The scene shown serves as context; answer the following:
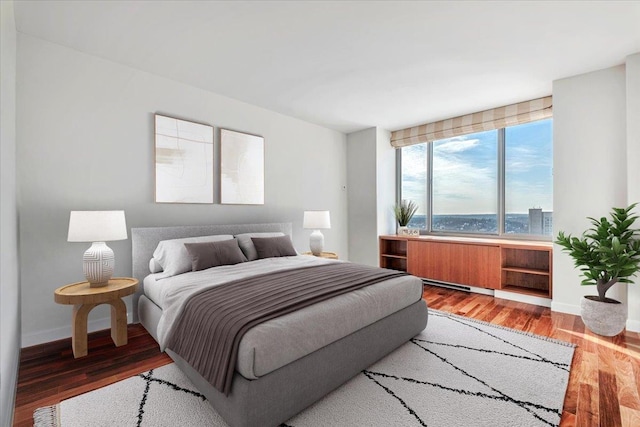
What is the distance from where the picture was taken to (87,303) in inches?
90.7

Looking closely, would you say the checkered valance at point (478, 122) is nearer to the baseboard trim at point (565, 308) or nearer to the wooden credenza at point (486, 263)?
the wooden credenza at point (486, 263)

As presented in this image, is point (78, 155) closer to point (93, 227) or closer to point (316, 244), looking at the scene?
point (93, 227)

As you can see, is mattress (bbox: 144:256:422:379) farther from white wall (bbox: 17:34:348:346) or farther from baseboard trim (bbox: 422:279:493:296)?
baseboard trim (bbox: 422:279:493:296)

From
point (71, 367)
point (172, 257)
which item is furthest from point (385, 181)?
point (71, 367)

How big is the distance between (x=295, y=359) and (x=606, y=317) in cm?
295

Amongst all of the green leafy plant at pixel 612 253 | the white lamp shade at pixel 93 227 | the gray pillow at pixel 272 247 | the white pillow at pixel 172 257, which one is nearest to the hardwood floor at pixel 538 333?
the green leafy plant at pixel 612 253

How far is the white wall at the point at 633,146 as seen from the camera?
2832 mm

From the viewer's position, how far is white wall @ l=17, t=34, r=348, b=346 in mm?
2498

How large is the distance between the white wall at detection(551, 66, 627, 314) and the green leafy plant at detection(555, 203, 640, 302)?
0.32 meters

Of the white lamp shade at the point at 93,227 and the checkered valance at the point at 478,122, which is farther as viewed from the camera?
the checkered valance at the point at 478,122

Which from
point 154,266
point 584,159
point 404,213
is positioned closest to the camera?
point 154,266

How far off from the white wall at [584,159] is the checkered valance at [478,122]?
0.47m

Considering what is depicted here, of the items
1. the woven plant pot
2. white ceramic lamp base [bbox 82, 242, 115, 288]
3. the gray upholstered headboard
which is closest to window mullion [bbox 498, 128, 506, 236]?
the woven plant pot

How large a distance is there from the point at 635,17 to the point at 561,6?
0.69 m
